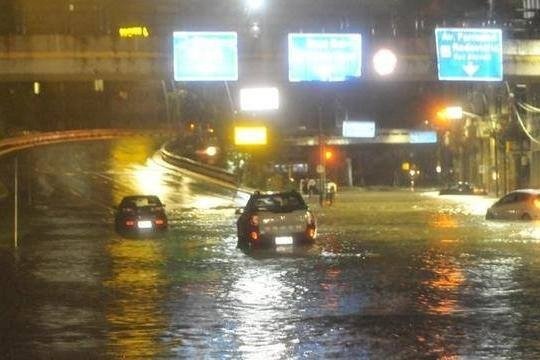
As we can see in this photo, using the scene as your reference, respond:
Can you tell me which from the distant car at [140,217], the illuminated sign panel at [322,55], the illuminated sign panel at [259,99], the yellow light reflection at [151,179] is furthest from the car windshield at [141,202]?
the illuminated sign panel at [259,99]

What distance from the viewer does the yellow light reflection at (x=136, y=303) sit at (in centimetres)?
1238

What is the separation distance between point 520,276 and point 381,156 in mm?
120835

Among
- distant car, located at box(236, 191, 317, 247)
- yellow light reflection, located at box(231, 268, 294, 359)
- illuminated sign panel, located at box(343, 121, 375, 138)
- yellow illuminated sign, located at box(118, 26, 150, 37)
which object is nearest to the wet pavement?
yellow light reflection, located at box(231, 268, 294, 359)

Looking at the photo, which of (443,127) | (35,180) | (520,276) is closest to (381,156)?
(443,127)

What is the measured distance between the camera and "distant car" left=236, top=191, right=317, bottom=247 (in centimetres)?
2678

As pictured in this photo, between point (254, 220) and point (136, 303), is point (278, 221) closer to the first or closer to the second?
point (254, 220)

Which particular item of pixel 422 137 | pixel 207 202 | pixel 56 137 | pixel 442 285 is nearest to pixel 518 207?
pixel 207 202

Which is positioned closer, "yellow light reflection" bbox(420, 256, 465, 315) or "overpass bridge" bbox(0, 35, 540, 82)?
"yellow light reflection" bbox(420, 256, 465, 315)

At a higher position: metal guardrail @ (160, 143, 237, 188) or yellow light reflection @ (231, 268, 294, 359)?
yellow light reflection @ (231, 268, 294, 359)

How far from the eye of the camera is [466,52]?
37.1 metres

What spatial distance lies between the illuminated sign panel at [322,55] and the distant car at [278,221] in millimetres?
10443

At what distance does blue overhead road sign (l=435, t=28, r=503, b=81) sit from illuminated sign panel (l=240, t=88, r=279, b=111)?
87.8 ft

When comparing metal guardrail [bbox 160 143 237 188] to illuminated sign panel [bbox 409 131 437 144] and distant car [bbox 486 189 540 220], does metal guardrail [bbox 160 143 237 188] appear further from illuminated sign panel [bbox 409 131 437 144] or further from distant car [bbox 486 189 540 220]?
A: illuminated sign panel [bbox 409 131 437 144]

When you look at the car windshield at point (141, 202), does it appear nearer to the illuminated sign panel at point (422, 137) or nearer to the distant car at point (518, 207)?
the distant car at point (518, 207)
